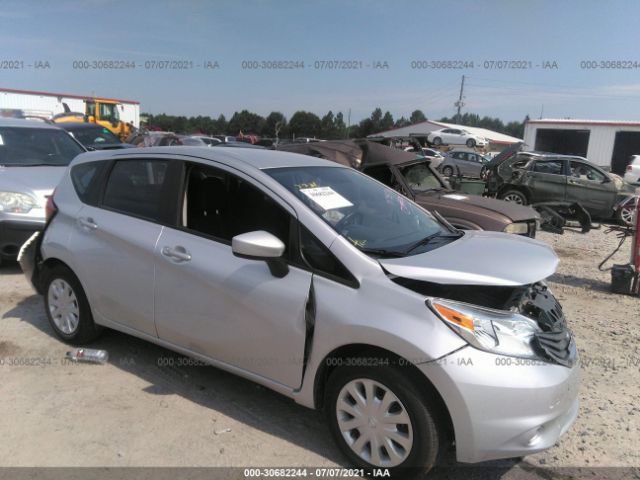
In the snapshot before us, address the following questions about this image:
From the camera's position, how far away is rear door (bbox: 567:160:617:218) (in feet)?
41.1

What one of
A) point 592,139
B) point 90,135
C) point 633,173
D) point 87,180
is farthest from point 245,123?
point 87,180

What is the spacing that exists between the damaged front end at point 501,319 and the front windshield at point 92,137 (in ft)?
34.2

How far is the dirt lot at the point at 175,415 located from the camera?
2.84 meters

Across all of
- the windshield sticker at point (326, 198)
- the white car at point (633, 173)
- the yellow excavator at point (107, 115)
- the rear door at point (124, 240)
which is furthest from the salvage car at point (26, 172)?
the yellow excavator at point (107, 115)

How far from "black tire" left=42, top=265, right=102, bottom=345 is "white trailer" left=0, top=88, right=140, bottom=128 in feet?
90.5

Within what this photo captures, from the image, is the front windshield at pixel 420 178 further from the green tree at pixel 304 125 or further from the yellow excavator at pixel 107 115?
the green tree at pixel 304 125

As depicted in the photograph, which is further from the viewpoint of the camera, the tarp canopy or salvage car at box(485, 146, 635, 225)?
salvage car at box(485, 146, 635, 225)

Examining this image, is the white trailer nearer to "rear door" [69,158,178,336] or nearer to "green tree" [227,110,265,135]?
"rear door" [69,158,178,336]

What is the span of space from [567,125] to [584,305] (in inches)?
1359

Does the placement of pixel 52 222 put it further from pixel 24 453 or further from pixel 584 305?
pixel 584 305

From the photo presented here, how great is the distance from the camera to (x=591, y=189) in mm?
12633

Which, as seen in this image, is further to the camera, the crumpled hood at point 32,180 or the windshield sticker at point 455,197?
the windshield sticker at point 455,197

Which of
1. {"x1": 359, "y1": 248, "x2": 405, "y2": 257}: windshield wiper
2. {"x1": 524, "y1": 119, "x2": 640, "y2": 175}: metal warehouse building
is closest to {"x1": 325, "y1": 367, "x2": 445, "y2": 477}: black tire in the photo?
{"x1": 359, "y1": 248, "x2": 405, "y2": 257}: windshield wiper

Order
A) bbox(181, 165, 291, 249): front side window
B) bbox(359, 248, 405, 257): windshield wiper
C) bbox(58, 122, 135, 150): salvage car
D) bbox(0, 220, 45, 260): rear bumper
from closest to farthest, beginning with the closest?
bbox(359, 248, 405, 257): windshield wiper, bbox(181, 165, 291, 249): front side window, bbox(0, 220, 45, 260): rear bumper, bbox(58, 122, 135, 150): salvage car
